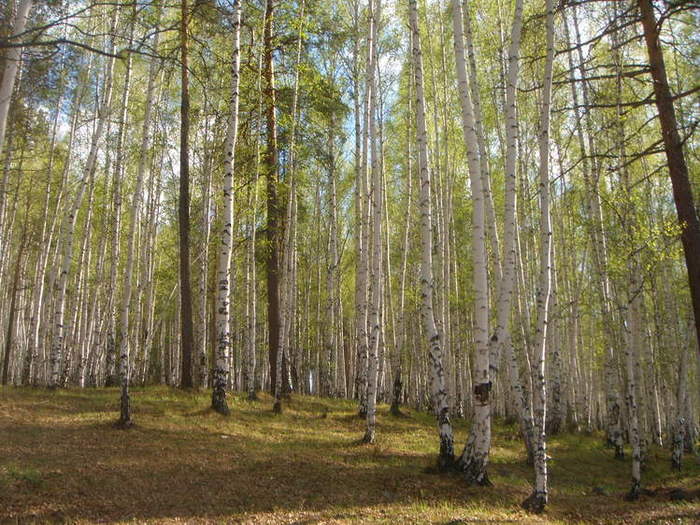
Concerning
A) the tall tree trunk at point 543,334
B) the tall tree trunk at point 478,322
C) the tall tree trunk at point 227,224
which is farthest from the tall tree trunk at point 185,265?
the tall tree trunk at point 543,334

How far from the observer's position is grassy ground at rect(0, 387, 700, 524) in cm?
580

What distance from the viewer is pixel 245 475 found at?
280 inches

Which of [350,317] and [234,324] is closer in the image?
[234,324]

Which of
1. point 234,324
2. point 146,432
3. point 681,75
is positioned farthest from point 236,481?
point 234,324

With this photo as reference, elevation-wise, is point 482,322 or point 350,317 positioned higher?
point 350,317

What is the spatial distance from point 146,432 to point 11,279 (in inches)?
914

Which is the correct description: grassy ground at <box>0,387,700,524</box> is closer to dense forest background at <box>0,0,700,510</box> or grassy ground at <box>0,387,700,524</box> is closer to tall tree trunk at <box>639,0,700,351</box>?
dense forest background at <box>0,0,700,510</box>

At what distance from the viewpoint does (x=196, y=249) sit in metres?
19.1

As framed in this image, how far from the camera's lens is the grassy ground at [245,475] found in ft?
19.0

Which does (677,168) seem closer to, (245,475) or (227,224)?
(227,224)

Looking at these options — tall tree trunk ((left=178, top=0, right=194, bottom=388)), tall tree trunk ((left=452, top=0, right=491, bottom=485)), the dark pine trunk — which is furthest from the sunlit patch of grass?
the dark pine trunk

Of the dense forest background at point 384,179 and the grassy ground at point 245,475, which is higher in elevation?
the dense forest background at point 384,179

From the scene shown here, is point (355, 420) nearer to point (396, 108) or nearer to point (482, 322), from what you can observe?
point (482, 322)

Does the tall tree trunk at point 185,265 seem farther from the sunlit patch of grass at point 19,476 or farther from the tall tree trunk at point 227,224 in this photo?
the sunlit patch of grass at point 19,476
